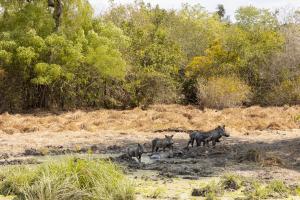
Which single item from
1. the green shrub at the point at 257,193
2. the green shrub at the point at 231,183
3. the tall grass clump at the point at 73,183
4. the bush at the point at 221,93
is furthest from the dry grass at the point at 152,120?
the tall grass clump at the point at 73,183

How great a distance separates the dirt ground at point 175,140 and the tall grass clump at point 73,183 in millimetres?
905

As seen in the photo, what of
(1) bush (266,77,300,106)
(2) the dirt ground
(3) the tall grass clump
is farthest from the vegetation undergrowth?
(1) bush (266,77,300,106)

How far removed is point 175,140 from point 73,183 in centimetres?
1141

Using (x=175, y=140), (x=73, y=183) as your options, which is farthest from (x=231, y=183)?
(x=175, y=140)

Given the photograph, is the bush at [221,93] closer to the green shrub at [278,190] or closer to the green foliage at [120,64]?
the green foliage at [120,64]

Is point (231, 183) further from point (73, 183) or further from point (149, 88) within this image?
point (149, 88)

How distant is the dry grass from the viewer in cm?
2406

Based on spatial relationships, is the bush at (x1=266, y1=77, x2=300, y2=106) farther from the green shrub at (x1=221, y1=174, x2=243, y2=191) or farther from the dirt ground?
the green shrub at (x1=221, y1=174, x2=243, y2=191)

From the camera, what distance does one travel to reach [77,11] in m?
31.9

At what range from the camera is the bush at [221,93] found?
32.5m

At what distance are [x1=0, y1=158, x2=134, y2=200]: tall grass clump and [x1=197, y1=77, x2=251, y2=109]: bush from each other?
73.3 feet

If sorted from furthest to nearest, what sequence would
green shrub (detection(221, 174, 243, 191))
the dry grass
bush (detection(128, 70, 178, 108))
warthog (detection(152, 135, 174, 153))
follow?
1. bush (detection(128, 70, 178, 108))
2. the dry grass
3. warthog (detection(152, 135, 174, 153))
4. green shrub (detection(221, 174, 243, 191))

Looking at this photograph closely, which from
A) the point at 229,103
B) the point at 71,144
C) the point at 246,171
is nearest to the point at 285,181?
the point at 246,171

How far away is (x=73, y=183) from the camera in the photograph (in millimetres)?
9953
